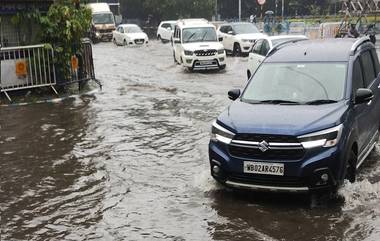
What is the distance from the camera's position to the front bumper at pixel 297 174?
578 cm

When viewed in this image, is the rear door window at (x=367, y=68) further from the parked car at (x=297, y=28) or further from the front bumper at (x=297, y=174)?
the parked car at (x=297, y=28)

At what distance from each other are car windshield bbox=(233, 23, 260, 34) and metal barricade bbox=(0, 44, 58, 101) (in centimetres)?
1428

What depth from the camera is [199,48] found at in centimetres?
2064

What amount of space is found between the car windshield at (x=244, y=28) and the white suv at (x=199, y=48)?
17.0ft

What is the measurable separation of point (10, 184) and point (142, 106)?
6.43m

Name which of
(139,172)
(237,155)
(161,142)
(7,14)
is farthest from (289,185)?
(7,14)

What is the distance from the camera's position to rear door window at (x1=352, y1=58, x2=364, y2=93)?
6.97 meters

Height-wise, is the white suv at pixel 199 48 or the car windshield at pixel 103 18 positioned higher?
the car windshield at pixel 103 18

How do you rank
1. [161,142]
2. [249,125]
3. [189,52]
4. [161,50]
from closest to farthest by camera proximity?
[249,125] < [161,142] < [189,52] < [161,50]

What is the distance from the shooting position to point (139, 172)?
7.97 metres

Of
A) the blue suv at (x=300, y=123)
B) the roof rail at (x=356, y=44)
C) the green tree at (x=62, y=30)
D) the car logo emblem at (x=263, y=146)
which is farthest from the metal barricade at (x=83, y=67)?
the car logo emblem at (x=263, y=146)

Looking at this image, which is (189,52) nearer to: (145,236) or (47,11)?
(47,11)

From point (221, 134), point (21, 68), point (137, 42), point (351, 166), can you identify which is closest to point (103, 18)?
point (137, 42)

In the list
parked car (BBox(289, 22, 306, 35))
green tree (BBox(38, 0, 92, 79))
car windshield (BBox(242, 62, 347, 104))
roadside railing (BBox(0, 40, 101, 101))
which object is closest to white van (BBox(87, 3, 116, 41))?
parked car (BBox(289, 22, 306, 35))
